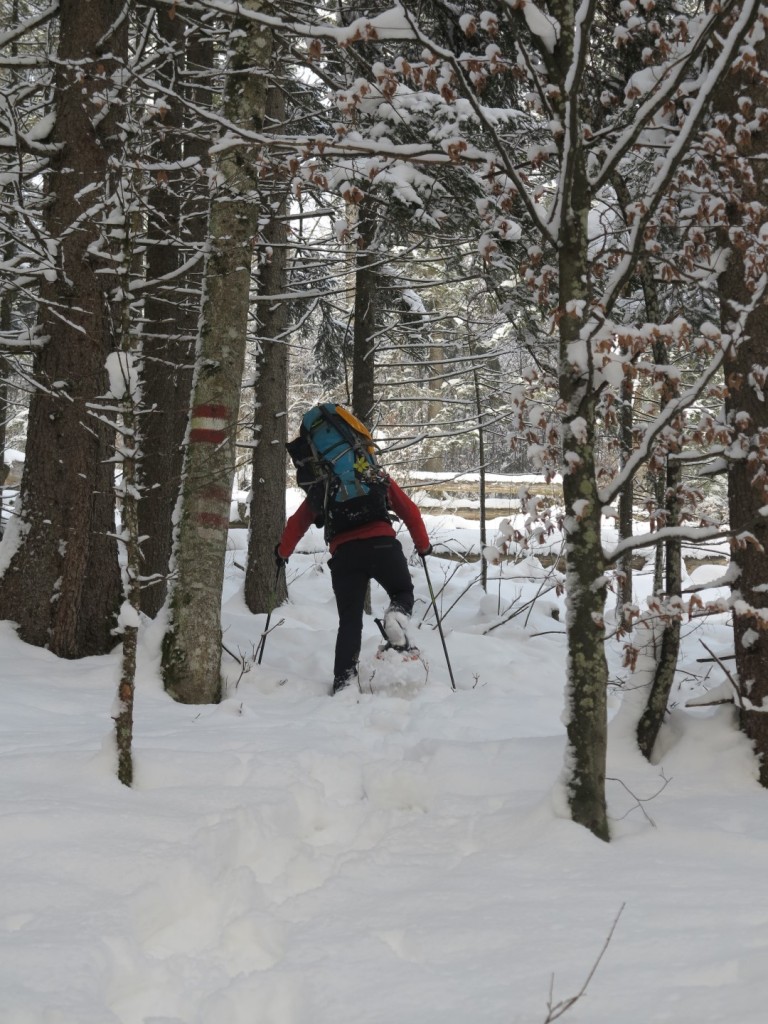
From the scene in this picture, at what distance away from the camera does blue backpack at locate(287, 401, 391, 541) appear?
5.59m

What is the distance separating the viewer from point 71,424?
555 cm

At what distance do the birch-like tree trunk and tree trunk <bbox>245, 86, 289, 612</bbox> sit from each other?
3.44 metres

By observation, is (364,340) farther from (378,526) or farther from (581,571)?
(581,571)

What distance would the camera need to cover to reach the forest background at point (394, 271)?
2994 millimetres

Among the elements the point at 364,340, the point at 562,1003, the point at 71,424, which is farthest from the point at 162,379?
the point at 562,1003

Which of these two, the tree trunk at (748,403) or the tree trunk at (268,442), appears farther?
the tree trunk at (268,442)

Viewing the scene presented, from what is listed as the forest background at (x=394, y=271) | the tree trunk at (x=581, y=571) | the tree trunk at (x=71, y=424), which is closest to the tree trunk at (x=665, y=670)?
the forest background at (x=394, y=271)

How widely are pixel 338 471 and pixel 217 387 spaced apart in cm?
101

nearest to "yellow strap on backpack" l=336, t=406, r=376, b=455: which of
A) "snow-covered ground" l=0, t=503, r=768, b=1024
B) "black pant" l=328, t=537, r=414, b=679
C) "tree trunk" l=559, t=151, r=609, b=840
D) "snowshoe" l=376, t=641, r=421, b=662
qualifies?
"black pant" l=328, t=537, r=414, b=679

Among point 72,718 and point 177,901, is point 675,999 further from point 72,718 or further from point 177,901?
point 72,718

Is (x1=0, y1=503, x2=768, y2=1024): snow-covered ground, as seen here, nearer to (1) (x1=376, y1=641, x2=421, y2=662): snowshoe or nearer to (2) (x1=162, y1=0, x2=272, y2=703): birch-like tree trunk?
(2) (x1=162, y1=0, x2=272, y2=703): birch-like tree trunk

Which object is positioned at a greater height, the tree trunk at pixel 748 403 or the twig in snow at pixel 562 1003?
the tree trunk at pixel 748 403

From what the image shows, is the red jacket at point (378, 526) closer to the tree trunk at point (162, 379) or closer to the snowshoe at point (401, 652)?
the snowshoe at point (401, 652)

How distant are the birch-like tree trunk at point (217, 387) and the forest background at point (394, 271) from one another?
0.02m
